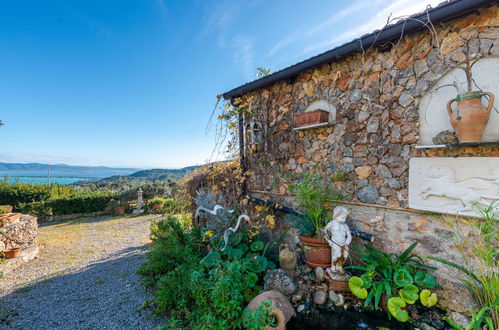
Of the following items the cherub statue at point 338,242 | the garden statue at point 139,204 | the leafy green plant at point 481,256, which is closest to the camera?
the leafy green plant at point 481,256

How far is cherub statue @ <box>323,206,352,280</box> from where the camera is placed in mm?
3059

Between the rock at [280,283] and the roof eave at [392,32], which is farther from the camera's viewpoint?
the rock at [280,283]

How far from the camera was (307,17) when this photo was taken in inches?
177

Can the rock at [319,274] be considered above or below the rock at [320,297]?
above

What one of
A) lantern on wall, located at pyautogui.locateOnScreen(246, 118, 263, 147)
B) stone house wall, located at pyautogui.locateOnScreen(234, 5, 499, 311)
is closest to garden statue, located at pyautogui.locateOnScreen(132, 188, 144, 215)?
lantern on wall, located at pyautogui.locateOnScreen(246, 118, 263, 147)

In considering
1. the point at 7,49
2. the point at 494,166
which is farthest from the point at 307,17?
the point at 7,49

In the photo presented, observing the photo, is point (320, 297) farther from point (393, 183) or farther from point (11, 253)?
point (11, 253)

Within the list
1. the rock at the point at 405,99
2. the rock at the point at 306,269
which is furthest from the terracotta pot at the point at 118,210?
the rock at the point at 405,99

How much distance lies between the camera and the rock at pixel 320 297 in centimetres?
297

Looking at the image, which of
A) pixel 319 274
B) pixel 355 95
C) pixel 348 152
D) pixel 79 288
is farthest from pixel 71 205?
pixel 355 95

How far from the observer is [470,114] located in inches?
89.4

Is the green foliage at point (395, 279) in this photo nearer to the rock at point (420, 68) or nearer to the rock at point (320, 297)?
the rock at point (320, 297)

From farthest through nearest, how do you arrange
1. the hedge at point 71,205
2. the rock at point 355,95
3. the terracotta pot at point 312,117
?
the hedge at point 71,205 < the terracotta pot at point 312,117 < the rock at point 355,95

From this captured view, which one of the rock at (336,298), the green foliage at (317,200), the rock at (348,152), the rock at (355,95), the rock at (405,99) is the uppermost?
the rock at (355,95)
